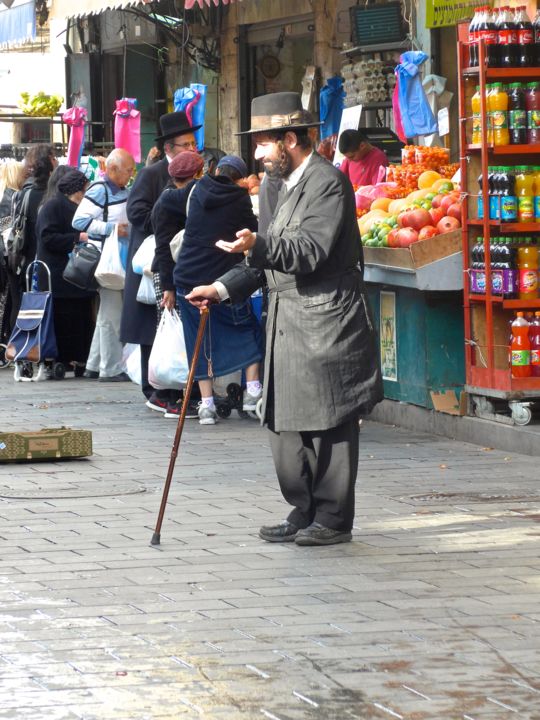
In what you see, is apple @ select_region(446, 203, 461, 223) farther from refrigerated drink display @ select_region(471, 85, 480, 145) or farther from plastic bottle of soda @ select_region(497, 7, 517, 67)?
plastic bottle of soda @ select_region(497, 7, 517, 67)

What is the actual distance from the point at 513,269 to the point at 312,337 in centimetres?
322

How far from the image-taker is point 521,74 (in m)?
9.93

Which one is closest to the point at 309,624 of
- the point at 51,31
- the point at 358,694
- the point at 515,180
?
the point at 358,694

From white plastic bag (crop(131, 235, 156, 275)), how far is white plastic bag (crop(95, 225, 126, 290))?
1222 mm

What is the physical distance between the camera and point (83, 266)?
14000 millimetres

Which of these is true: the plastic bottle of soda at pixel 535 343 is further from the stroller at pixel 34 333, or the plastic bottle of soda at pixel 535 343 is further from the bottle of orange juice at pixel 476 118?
the stroller at pixel 34 333

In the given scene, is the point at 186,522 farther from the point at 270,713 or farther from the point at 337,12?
the point at 337,12

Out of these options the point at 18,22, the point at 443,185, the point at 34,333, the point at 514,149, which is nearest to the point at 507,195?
the point at 514,149

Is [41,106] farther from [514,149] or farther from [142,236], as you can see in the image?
[514,149]

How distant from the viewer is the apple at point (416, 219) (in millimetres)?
11000

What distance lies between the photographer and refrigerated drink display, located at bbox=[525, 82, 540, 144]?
32.8 ft

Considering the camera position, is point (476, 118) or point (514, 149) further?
point (476, 118)

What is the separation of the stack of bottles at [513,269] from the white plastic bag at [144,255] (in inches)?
117

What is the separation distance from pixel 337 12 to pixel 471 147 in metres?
7.72
